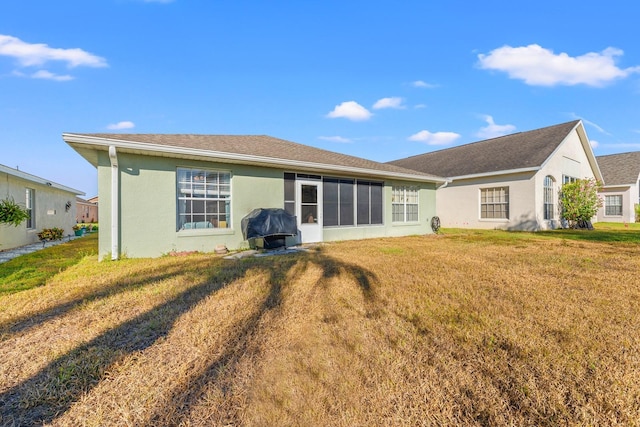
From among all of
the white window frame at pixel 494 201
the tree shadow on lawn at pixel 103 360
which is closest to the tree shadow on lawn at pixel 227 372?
the tree shadow on lawn at pixel 103 360

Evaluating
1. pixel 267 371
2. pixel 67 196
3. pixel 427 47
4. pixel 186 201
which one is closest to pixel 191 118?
pixel 67 196

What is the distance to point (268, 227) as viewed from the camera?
7.52 metres

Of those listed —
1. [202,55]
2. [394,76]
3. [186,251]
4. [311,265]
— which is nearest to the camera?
[311,265]

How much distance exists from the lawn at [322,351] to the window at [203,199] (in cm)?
286

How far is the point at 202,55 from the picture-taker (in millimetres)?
11477

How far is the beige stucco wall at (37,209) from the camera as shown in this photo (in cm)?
884

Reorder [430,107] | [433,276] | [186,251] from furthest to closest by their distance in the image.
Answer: [430,107], [186,251], [433,276]

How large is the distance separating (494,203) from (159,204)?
52.2 ft

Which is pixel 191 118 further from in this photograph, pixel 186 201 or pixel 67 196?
pixel 186 201

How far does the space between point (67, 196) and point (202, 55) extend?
394 inches

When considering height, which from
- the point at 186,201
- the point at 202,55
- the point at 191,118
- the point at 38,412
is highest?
the point at 202,55

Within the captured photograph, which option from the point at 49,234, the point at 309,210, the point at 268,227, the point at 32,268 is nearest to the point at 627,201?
the point at 309,210

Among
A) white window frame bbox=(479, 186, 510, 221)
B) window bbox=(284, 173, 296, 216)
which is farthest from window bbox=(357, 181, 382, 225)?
white window frame bbox=(479, 186, 510, 221)

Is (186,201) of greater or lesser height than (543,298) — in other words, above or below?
above
